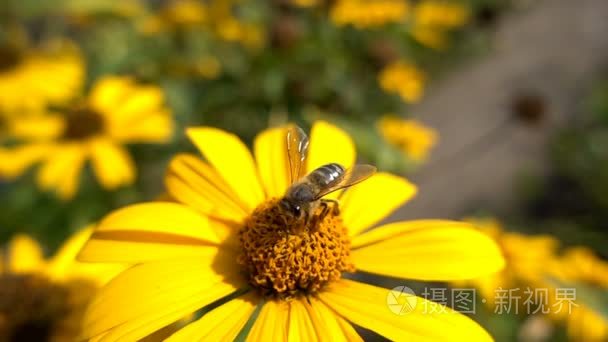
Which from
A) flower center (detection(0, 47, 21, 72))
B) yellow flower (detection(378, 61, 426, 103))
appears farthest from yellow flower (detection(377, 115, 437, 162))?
flower center (detection(0, 47, 21, 72))

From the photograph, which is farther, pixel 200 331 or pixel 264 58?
pixel 264 58

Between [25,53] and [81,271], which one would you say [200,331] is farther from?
[25,53]

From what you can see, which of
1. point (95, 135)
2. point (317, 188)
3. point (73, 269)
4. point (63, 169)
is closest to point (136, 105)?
point (95, 135)

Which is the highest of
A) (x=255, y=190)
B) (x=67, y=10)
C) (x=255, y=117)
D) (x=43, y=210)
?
(x=67, y=10)

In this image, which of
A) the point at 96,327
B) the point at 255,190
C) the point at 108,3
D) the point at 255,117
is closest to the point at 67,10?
the point at 108,3

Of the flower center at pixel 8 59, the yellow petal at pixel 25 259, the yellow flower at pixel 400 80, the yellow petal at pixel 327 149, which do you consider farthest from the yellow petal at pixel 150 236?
the flower center at pixel 8 59
